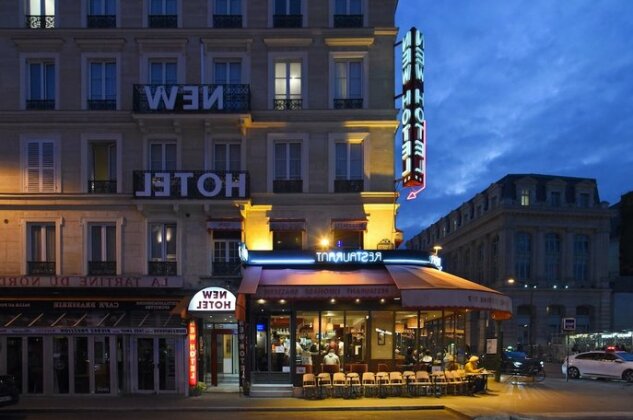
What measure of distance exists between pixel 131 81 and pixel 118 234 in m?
5.94

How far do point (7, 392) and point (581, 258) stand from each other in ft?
246

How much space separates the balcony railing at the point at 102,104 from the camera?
2348cm

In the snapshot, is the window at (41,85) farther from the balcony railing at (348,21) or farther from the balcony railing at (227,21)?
the balcony railing at (348,21)

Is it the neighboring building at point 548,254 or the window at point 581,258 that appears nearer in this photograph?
the neighboring building at point 548,254

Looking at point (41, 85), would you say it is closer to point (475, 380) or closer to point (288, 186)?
point (288, 186)

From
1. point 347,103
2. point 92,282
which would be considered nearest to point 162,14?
point 347,103

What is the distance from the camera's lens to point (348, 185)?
929 inches

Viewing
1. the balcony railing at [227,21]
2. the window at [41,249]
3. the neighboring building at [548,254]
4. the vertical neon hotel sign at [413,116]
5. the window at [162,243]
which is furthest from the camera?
the neighboring building at [548,254]

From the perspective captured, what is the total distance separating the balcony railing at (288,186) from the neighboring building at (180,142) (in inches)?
2.3

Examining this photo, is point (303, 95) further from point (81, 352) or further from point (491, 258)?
point (491, 258)

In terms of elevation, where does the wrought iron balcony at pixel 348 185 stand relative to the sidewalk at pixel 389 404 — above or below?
above

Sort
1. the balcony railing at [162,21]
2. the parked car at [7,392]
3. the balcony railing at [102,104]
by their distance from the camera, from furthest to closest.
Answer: the balcony railing at [162,21] → the balcony railing at [102,104] → the parked car at [7,392]

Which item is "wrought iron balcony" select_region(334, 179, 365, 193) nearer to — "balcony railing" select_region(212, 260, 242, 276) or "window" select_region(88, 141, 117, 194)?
"balcony railing" select_region(212, 260, 242, 276)

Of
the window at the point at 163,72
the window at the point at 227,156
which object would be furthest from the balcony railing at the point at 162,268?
the window at the point at 163,72
